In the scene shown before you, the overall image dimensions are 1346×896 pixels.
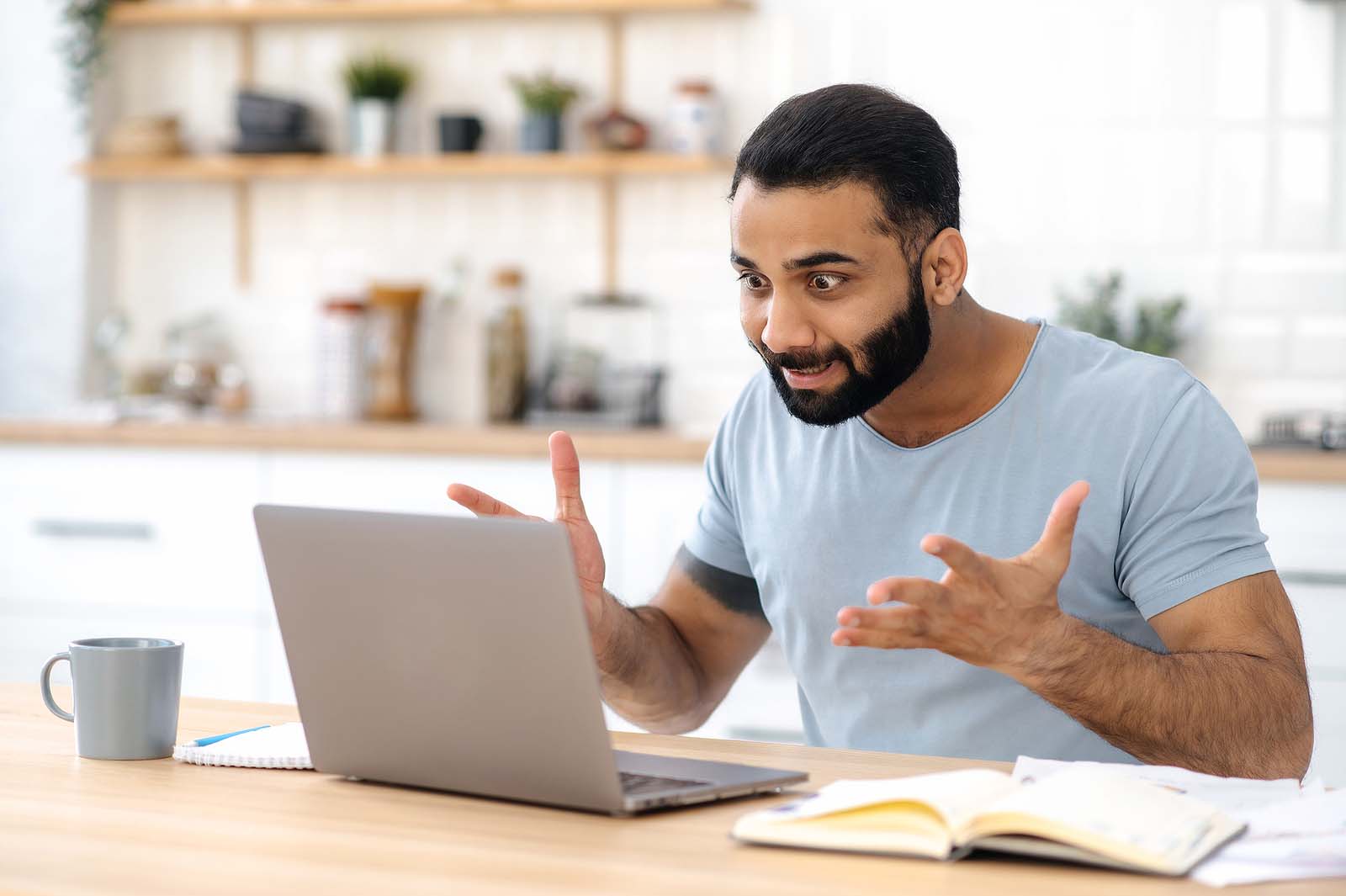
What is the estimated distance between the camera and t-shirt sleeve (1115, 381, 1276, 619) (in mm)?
1511

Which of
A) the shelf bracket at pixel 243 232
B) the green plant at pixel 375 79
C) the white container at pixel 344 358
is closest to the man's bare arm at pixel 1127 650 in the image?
the white container at pixel 344 358

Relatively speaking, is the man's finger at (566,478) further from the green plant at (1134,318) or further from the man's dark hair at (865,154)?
the green plant at (1134,318)

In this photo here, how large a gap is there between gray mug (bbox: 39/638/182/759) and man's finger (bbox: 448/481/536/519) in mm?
272

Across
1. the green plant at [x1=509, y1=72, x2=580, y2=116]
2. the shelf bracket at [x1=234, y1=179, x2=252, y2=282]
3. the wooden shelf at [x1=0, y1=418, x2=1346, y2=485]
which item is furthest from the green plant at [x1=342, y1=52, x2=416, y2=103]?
the wooden shelf at [x1=0, y1=418, x2=1346, y2=485]

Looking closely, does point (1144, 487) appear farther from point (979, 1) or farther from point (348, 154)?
point (348, 154)

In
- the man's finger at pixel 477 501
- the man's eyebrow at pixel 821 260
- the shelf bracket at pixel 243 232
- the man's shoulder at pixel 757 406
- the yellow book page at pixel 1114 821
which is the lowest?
the yellow book page at pixel 1114 821

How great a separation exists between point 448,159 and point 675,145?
506 millimetres

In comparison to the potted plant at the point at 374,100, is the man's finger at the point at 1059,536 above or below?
below

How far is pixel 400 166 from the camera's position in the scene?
12.1 feet

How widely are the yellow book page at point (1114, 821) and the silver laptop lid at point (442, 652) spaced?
260mm

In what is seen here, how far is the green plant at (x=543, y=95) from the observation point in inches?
143

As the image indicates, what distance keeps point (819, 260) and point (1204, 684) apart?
0.52 m

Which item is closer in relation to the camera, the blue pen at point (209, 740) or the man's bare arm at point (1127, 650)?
the man's bare arm at point (1127, 650)

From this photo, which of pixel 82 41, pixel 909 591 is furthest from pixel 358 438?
pixel 909 591
